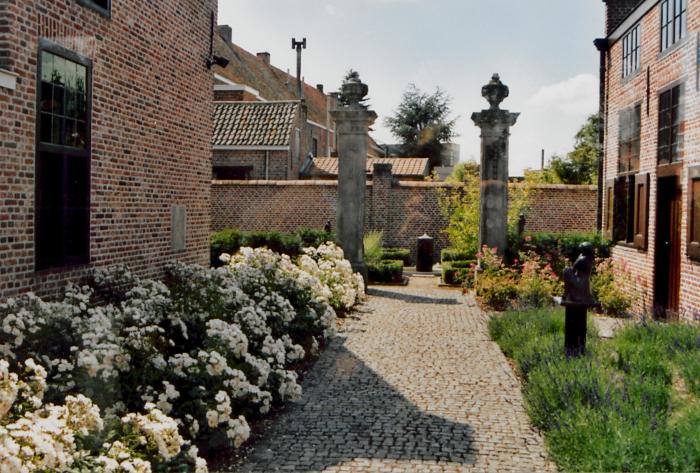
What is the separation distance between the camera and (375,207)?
910 inches

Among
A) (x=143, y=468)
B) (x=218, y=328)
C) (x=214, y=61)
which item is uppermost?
(x=214, y=61)

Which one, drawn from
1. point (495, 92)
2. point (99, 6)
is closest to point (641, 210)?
point (495, 92)

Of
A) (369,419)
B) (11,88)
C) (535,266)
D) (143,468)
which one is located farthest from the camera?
(535,266)

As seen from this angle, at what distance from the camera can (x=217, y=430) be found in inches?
200

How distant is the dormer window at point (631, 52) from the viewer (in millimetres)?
13586

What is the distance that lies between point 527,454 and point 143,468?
9.45 feet

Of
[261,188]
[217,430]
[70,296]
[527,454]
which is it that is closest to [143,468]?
[217,430]

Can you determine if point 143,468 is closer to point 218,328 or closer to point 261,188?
point 218,328

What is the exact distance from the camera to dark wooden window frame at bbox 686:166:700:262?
9.96 meters

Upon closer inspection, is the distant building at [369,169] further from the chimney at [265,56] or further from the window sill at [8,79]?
the window sill at [8,79]

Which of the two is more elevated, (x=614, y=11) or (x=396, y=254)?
(x=614, y=11)

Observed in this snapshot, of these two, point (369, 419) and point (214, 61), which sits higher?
point (214, 61)

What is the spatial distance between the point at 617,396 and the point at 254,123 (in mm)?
24892

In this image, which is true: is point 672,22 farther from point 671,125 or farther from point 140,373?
point 140,373
